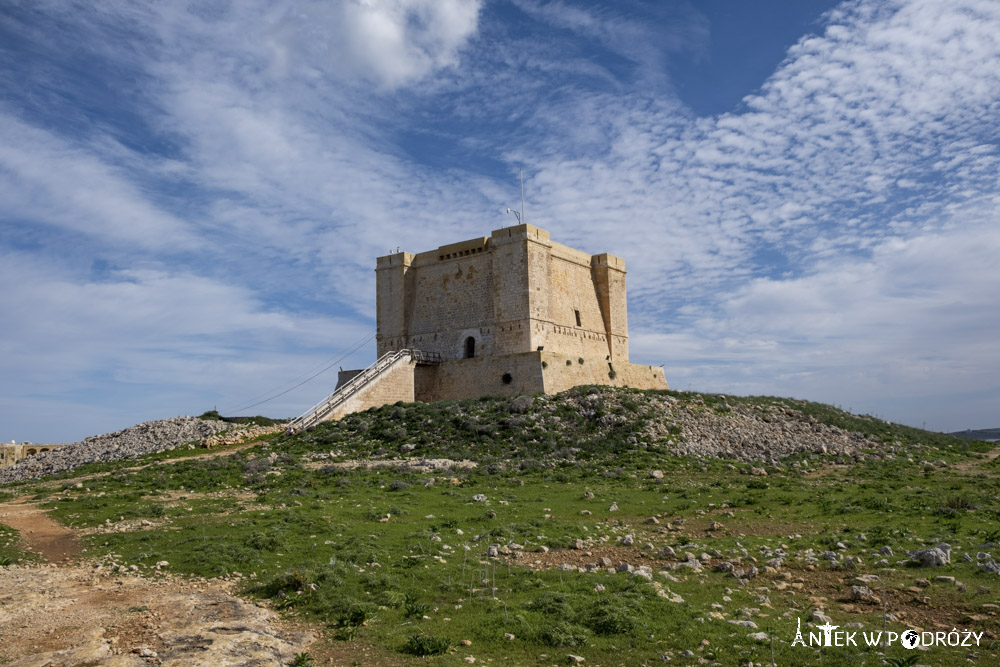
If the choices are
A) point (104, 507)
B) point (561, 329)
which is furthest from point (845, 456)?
point (104, 507)

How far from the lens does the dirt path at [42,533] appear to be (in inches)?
465

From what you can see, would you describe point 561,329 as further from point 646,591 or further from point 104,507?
point 646,591

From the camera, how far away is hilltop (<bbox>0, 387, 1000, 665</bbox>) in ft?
26.1

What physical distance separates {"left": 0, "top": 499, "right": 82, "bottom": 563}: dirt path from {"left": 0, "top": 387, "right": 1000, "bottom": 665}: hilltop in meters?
0.23

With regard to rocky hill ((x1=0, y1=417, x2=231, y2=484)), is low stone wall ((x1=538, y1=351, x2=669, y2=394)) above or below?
above

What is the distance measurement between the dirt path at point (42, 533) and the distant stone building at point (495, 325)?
13.9 meters

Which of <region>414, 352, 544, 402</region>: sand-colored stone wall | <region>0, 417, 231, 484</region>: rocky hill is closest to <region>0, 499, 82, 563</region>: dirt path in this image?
<region>0, 417, 231, 484</region>: rocky hill

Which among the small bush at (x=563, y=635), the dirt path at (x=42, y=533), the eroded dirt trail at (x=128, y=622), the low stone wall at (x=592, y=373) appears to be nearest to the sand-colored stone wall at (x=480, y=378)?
the low stone wall at (x=592, y=373)

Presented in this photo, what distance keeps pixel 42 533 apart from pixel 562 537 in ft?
33.4

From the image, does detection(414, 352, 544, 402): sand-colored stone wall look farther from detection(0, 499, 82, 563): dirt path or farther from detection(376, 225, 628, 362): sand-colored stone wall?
detection(0, 499, 82, 563): dirt path

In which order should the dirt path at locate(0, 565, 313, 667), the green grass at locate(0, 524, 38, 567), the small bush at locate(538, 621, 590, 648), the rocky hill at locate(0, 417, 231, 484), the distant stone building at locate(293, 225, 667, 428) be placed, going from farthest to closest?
the distant stone building at locate(293, 225, 667, 428)
the rocky hill at locate(0, 417, 231, 484)
the green grass at locate(0, 524, 38, 567)
the small bush at locate(538, 621, 590, 648)
the dirt path at locate(0, 565, 313, 667)

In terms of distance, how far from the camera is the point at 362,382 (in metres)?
34.4

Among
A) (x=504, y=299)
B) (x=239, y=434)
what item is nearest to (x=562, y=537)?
(x=239, y=434)

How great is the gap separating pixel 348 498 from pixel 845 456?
18.9m
